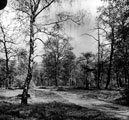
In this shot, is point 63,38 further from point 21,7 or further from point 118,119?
point 118,119

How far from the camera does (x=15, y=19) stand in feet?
39.0

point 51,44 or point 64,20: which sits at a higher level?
point 64,20

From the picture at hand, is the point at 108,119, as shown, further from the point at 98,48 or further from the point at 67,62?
the point at 67,62

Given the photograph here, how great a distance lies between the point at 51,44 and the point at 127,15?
20.9 ft

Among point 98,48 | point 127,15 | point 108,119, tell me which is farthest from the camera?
point 98,48

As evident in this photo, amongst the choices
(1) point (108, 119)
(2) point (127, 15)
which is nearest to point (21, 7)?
(2) point (127, 15)

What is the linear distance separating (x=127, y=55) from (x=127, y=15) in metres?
9.38

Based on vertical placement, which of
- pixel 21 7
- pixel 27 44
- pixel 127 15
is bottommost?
pixel 27 44

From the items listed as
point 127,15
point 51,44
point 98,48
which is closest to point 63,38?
point 51,44

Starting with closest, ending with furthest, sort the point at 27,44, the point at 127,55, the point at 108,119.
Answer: the point at 108,119 → the point at 27,44 → the point at 127,55

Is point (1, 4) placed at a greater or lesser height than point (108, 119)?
greater

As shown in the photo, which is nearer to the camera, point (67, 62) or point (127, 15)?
point (127, 15)

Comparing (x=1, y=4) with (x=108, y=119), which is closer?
(x=1, y=4)

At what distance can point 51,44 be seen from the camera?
13375 mm
